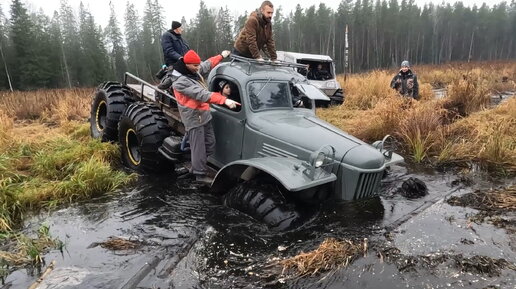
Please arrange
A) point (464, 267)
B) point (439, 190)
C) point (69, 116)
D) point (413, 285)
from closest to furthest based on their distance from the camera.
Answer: point (413, 285)
point (464, 267)
point (439, 190)
point (69, 116)

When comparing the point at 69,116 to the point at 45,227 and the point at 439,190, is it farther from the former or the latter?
the point at 439,190

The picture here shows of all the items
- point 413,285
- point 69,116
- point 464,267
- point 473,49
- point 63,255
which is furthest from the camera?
point 473,49

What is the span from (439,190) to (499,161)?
150 cm

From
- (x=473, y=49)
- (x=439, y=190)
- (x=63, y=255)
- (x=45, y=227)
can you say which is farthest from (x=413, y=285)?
(x=473, y=49)

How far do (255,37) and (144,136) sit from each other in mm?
2271

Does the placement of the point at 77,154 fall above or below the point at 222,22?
below

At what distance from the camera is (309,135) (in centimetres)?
445

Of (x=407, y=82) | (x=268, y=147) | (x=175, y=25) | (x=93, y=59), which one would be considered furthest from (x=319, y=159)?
(x=93, y=59)

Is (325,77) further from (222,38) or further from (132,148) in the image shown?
(222,38)

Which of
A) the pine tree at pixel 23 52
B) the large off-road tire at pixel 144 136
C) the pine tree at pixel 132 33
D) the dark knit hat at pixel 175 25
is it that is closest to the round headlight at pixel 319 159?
the large off-road tire at pixel 144 136

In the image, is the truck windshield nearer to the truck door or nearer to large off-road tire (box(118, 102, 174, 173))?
the truck door

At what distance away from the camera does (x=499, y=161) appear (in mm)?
6121

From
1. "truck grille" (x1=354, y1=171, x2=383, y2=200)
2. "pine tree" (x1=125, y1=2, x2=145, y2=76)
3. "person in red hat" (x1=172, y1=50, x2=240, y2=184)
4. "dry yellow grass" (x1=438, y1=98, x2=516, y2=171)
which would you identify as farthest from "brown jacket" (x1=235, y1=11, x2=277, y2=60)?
"pine tree" (x1=125, y1=2, x2=145, y2=76)

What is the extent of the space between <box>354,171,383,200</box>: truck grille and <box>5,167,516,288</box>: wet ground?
0.39 meters
